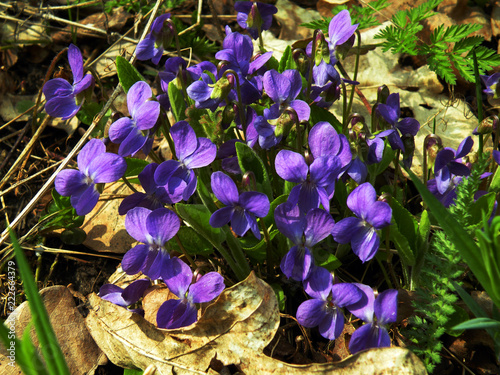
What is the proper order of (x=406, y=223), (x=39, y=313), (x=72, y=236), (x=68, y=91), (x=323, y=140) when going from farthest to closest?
(x=72, y=236) < (x=68, y=91) < (x=406, y=223) < (x=323, y=140) < (x=39, y=313)

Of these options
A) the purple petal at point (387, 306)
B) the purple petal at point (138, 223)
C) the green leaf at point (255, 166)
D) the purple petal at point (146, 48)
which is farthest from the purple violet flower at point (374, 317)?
the purple petal at point (146, 48)

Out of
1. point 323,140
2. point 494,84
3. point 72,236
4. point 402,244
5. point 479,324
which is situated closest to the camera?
point 479,324

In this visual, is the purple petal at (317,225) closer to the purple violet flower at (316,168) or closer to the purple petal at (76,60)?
the purple violet flower at (316,168)

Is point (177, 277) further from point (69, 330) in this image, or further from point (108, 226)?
point (108, 226)

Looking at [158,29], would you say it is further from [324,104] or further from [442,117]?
[442,117]

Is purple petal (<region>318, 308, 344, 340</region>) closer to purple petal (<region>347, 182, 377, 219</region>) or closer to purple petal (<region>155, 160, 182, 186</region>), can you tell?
purple petal (<region>347, 182, 377, 219</region>)

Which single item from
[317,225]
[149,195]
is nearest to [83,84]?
[149,195]

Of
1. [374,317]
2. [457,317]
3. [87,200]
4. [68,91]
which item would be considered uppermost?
[68,91]
